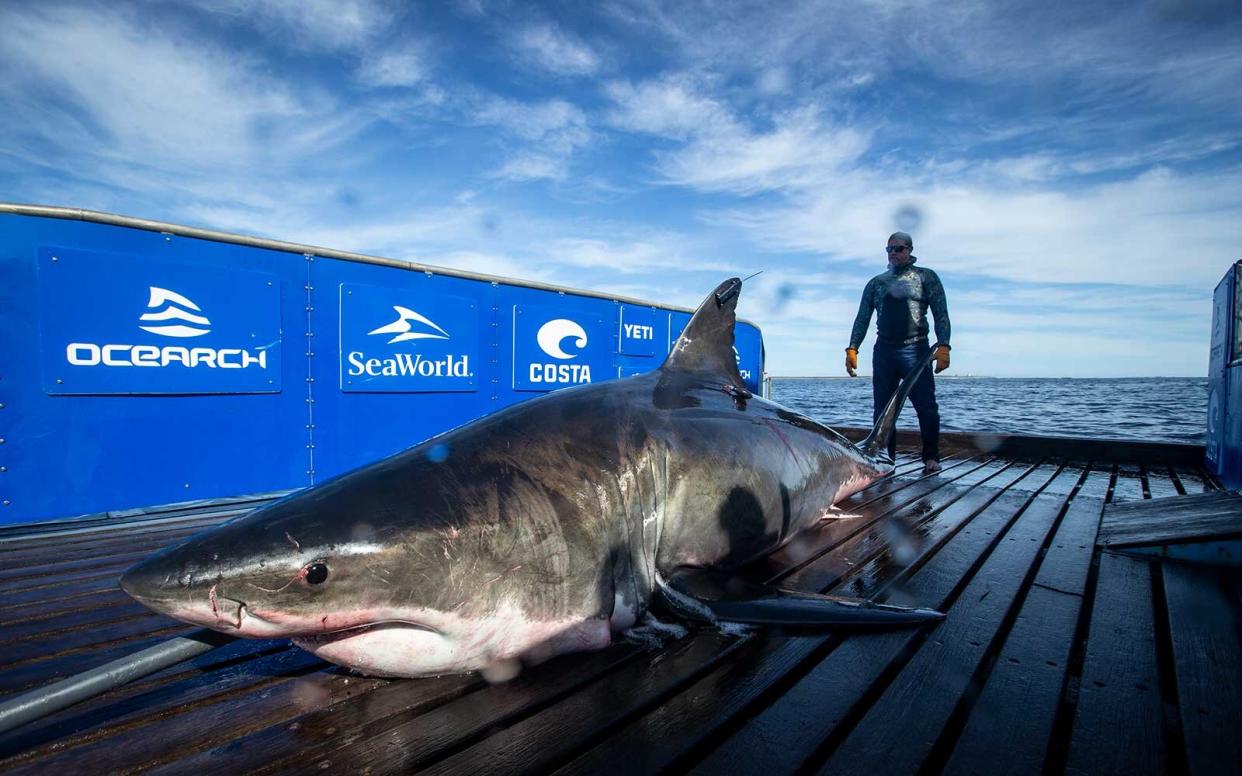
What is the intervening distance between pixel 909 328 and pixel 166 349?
23.5 feet

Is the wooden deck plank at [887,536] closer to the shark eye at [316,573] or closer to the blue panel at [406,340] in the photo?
the shark eye at [316,573]

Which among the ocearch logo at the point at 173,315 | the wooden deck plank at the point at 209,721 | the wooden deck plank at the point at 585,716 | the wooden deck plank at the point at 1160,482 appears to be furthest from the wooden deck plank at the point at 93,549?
the wooden deck plank at the point at 1160,482

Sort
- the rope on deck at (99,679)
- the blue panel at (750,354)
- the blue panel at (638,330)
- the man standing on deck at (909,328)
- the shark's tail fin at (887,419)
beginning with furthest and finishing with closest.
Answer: the blue panel at (750,354)
the blue panel at (638,330)
the man standing on deck at (909,328)
the shark's tail fin at (887,419)
the rope on deck at (99,679)

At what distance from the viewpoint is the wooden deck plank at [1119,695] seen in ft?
5.06

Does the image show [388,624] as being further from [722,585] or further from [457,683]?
[722,585]

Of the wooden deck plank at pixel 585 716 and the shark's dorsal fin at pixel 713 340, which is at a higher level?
the shark's dorsal fin at pixel 713 340

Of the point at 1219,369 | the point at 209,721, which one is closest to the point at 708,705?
the point at 209,721

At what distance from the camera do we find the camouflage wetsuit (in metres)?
6.68

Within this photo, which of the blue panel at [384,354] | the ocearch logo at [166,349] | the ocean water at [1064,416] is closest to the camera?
the ocearch logo at [166,349]

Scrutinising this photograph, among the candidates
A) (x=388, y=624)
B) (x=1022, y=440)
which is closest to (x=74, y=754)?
(x=388, y=624)

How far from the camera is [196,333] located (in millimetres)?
4969

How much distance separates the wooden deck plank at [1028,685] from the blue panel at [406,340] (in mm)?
5591

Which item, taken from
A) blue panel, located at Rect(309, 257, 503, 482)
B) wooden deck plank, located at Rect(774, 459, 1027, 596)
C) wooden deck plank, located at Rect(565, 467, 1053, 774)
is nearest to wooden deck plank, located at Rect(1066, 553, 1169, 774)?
wooden deck plank, located at Rect(565, 467, 1053, 774)

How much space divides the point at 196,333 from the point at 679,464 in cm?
446
